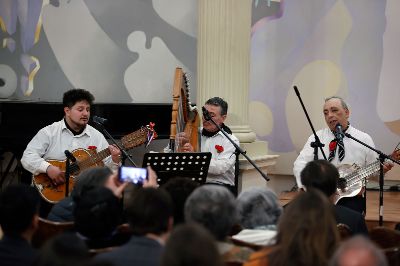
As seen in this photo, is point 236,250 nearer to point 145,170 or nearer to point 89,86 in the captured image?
point 145,170

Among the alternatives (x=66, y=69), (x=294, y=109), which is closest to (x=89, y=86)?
(x=66, y=69)

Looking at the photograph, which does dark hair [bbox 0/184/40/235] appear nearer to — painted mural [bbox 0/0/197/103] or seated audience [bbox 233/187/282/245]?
seated audience [bbox 233/187/282/245]

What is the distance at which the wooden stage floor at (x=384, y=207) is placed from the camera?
22.8 ft

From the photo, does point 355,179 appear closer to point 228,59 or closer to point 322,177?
point 322,177

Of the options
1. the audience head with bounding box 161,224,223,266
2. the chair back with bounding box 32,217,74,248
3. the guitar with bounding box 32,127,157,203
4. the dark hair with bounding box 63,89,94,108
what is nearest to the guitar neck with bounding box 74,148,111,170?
the guitar with bounding box 32,127,157,203

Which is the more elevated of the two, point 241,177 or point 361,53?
point 361,53

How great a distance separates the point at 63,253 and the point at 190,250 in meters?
0.48

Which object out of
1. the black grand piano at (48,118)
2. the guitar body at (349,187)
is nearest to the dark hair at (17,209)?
the guitar body at (349,187)

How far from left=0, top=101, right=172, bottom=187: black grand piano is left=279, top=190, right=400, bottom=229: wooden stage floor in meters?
1.73

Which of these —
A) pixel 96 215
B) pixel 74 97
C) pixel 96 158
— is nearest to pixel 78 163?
pixel 96 158

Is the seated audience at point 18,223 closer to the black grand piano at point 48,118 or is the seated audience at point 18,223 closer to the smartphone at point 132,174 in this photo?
the smartphone at point 132,174

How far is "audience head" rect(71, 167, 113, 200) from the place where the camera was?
13.8 ft

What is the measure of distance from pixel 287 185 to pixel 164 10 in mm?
2763

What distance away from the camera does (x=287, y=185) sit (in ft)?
31.7
